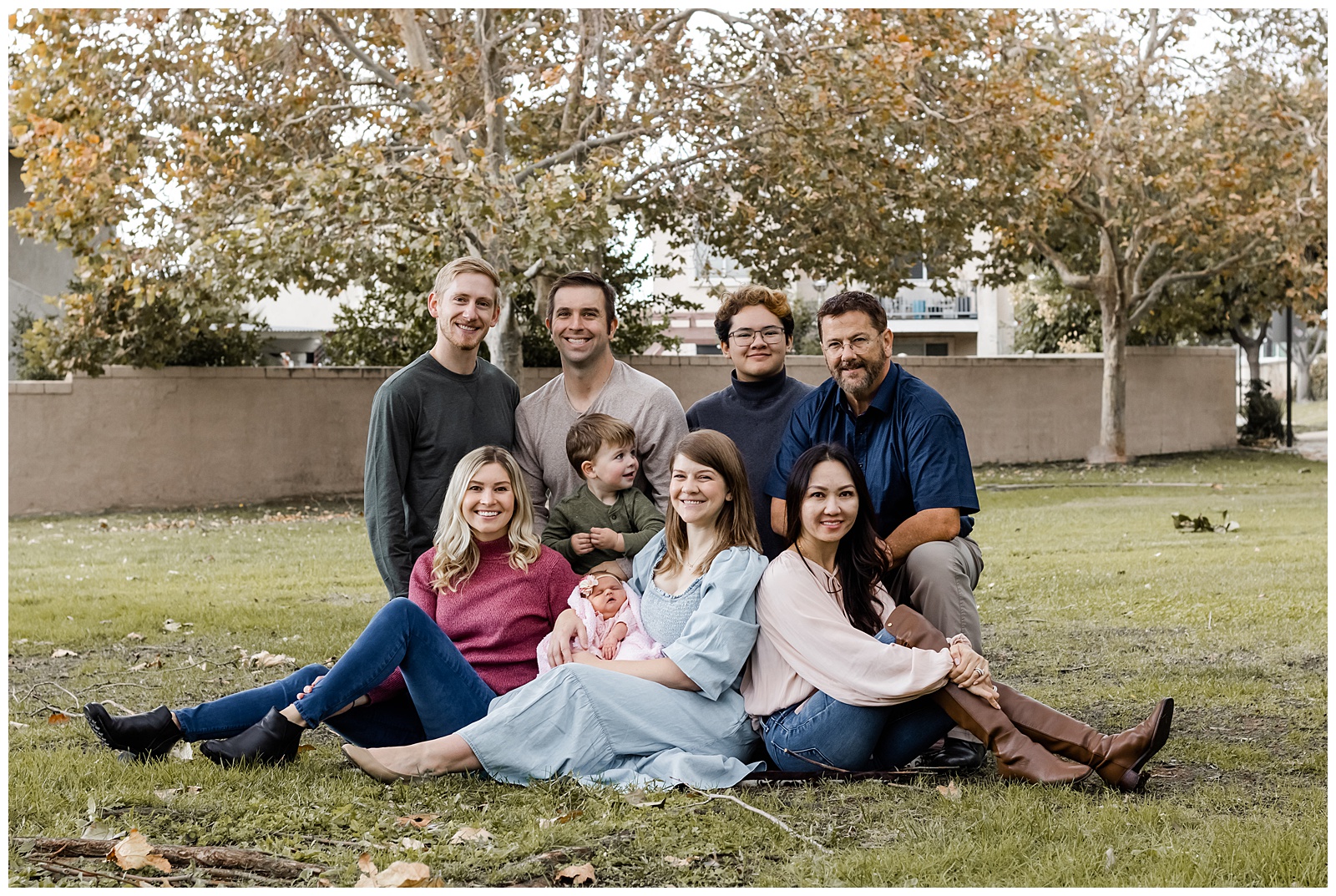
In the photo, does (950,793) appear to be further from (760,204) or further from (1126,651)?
(760,204)

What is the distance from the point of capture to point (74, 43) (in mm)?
12703

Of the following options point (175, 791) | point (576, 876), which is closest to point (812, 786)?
point (576, 876)

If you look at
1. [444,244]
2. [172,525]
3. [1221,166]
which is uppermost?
[1221,166]

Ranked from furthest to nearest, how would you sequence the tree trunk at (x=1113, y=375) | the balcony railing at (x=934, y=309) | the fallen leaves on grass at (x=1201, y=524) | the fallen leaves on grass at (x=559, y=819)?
the balcony railing at (x=934, y=309) < the tree trunk at (x=1113, y=375) < the fallen leaves on grass at (x=1201, y=524) < the fallen leaves on grass at (x=559, y=819)

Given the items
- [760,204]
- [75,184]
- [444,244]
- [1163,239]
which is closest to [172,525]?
[75,184]

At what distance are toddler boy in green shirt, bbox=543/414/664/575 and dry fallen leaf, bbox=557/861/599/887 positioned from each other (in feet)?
4.72

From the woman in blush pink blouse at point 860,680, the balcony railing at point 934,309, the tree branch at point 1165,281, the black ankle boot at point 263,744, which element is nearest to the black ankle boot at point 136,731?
the black ankle boot at point 263,744

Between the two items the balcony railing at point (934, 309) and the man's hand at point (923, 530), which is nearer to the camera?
the man's hand at point (923, 530)

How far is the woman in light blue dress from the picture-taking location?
4137mm

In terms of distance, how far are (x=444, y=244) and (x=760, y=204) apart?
4.71 metres

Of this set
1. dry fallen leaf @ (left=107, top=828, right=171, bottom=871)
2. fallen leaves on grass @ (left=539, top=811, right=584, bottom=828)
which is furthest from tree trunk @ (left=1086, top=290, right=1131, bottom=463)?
dry fallen leaf @ (left=107, top=828, right=171, bottom=871)

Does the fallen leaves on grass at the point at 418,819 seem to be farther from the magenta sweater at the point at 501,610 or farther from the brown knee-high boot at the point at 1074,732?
the brown knee-high boot at the point at 1074,732

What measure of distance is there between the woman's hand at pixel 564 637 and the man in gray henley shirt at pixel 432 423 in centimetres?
63

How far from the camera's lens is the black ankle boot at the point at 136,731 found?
433cm
